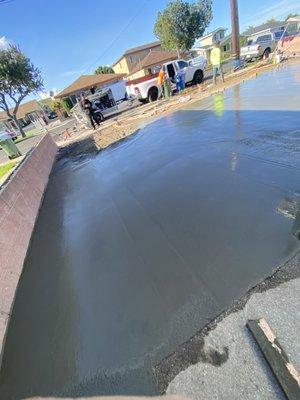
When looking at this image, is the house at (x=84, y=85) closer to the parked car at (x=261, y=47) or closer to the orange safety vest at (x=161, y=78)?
the parked car at (x=261, y=47)

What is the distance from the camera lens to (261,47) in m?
23.7

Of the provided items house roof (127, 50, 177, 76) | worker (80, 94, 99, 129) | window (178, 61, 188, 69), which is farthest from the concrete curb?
house roof (127, 50, 177, 76)

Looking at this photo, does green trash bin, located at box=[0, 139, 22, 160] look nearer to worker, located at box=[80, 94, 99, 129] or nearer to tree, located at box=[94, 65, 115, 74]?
worker, located at box=[80, 94, 99, 129]

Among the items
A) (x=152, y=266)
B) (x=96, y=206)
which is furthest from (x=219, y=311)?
(x=96, y=206)

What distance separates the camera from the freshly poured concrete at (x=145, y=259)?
8.25ft

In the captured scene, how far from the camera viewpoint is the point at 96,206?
18.7 feet

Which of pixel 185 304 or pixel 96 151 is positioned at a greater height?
pixel 185 304

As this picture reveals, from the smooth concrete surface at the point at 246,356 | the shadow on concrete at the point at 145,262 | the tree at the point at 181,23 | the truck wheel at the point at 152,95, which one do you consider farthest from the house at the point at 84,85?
the smooth concrete surface at the point at 246,356

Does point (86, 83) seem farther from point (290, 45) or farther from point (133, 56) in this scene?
point (290, 45)

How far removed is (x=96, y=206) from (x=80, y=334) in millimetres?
3210

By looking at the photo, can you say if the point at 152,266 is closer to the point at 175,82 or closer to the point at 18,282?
the point at 18,282

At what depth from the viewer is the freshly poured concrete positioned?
8.25 feet

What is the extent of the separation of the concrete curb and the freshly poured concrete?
15 centimetres

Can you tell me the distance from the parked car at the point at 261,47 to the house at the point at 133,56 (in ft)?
127
